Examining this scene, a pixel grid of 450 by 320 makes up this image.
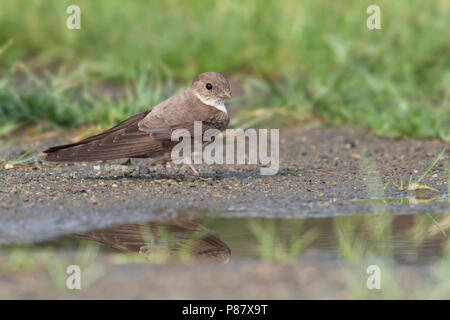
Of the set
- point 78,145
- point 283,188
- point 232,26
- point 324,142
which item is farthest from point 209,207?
point 232,26

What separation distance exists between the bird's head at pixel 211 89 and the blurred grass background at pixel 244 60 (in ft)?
3.96

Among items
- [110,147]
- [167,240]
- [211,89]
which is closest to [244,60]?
[211,89]

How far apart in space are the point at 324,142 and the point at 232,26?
2.53 metres

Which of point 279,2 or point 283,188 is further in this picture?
point 279,2

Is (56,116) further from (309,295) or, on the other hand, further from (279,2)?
(309,295)

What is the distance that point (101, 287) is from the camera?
3.21 m

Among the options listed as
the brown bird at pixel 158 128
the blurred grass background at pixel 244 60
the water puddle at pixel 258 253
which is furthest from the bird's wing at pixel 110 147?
the blurred grass background at pixel 244 60

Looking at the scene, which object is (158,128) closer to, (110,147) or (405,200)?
(110,147)

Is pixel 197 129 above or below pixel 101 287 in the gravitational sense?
above

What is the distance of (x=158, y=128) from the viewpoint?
5254 millimetres

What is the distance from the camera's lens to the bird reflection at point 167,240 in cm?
369

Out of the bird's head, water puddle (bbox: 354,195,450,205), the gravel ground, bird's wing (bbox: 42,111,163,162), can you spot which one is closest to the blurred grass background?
the gravel ground

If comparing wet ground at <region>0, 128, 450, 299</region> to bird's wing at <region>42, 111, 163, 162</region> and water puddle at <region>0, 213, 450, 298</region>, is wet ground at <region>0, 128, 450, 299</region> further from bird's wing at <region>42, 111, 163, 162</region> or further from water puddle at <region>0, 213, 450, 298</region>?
bird's wing at <region>42, 111, 163, 162</region>

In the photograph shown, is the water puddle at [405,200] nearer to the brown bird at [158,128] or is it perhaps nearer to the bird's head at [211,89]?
the brown bird at [158,128]
